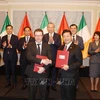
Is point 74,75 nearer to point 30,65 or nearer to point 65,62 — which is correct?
point 65,62

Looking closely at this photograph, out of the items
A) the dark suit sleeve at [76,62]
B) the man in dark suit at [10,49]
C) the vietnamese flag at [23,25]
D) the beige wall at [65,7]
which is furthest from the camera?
the beige wall at [65,7]

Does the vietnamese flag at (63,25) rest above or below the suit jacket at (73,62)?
above

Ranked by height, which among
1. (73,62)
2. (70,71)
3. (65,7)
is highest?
(65,7)

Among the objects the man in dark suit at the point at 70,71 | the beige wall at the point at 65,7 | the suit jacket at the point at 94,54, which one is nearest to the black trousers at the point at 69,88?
the man in dark suit at the point at 70,71

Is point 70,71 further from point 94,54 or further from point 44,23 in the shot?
point 44,23

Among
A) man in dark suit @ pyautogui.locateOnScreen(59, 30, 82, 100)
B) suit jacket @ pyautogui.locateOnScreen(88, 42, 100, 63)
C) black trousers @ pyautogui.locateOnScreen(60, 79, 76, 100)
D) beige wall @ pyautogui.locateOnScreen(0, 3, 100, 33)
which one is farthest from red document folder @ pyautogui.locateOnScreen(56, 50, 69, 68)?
beige wall @ pyautogui.locateOnScreen(0, 3, 100, 33)

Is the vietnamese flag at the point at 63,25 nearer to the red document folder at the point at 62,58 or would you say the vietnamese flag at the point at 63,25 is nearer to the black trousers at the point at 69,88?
the red document folder at the point at 62,58

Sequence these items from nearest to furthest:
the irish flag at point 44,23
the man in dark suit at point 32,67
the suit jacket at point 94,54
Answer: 1. the man in dark suit at point 32,67
2. the suit jacket at point 94,54
3. the irish flag at point 44,23

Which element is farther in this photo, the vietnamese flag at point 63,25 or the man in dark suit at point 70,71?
the vietnamese flag at point 63,25

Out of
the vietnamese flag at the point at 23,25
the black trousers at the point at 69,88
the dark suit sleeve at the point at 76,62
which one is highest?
the vietnamese flag at the point at 23,25

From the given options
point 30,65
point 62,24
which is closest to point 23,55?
point 30,65

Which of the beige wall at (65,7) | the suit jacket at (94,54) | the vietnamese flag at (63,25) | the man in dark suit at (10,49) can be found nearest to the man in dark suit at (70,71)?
the suit jacket at (94,54)

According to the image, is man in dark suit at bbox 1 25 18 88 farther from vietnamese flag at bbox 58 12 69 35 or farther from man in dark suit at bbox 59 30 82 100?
vietnamese flag at bbox 58 12 69 35

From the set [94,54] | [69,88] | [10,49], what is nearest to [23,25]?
[10,49]
